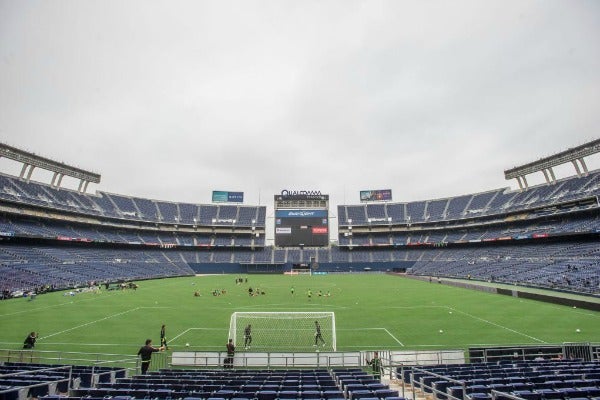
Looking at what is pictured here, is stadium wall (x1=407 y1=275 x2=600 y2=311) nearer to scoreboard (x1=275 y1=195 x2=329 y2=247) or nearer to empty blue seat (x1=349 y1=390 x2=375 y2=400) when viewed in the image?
empty blue seat (x1=349 y1=390 x2=375 y2=400)

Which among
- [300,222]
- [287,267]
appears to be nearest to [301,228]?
[300,222]

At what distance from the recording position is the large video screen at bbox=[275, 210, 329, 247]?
98375 mm

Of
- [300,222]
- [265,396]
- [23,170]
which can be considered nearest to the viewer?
[265,396]

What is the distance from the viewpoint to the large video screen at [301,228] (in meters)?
98.4

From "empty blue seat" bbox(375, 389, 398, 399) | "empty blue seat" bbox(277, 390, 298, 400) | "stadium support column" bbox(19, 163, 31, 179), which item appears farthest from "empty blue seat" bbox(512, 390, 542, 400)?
"stadium support column" bbox(19, 163, 31, 179)

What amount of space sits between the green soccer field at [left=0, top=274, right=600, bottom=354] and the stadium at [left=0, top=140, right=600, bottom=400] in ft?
0.78

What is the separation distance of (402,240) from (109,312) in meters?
85.8

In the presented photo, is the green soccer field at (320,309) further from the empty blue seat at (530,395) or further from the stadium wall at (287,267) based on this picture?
the stadium wall at (287,267)

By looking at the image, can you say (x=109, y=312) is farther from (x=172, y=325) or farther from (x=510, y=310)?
(x=510, y=310)

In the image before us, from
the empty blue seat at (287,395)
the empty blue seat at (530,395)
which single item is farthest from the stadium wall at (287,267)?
the empty blue seat at (287,395)

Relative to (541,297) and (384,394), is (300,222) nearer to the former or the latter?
(541,297)

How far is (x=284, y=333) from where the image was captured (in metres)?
24.2

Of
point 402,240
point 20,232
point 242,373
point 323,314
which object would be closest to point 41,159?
point 20,232

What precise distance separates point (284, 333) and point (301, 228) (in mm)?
75026
